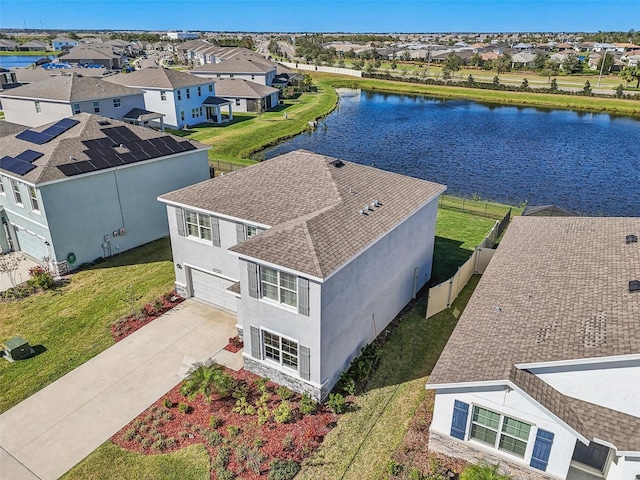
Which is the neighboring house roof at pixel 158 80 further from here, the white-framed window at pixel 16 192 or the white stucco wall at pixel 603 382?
the white stucco wall at pixel 603 382

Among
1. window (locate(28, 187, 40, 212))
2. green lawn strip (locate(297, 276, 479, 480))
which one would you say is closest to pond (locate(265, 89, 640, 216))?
green lawn strip (locate(297, 276, 479, 480))

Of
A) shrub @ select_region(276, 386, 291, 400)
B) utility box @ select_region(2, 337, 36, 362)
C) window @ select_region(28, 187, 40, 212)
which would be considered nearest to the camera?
shrub @ select_region(276, 386, 291, 400)

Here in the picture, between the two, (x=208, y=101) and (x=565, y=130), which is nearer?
(x=208, y=101)

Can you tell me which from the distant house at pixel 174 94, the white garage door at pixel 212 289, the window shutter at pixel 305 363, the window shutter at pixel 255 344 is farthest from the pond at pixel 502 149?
the window shutter at pixel 305 363

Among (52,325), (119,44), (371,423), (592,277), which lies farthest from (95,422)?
(119,44)

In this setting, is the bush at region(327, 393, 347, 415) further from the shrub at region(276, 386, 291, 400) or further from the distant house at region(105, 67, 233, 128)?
the distant house at region(105, 67, 233, 128)

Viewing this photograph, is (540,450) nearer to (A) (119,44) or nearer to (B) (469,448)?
(B) (469,448)

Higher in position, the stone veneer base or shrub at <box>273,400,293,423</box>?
the stone veneer base
